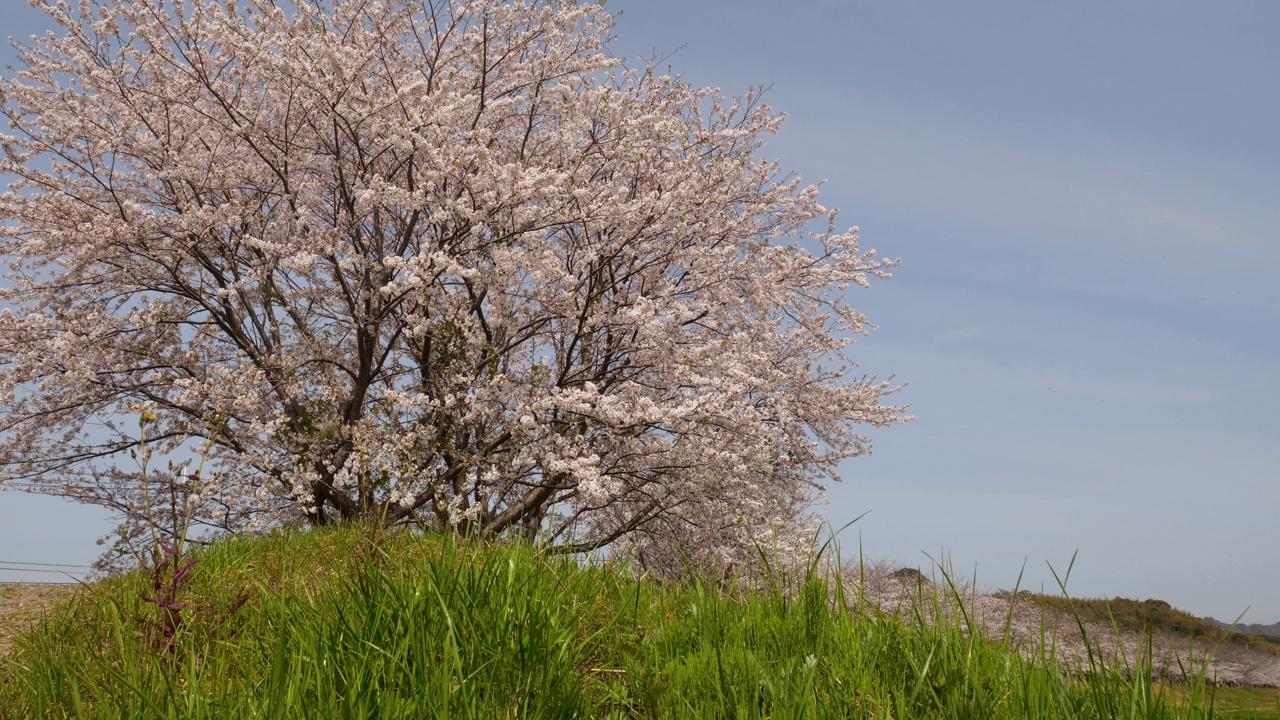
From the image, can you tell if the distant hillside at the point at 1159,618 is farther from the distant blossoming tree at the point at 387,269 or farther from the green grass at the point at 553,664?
the green grass at the point at 553,664

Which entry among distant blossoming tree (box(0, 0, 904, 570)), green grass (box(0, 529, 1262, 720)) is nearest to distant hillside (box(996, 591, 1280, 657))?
distant blossoming tree (box(0, 0, 904, 570))

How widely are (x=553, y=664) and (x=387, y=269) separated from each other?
1040 cm

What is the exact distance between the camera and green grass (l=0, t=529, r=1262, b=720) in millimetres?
3021

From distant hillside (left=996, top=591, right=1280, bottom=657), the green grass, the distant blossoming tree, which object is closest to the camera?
the green grass

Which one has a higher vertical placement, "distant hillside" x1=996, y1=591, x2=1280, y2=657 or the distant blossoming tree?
the distant blossoming tree

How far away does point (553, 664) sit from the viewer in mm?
3211

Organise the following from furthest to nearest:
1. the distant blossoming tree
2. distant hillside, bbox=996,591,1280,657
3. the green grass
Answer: distant hillside, bbox=996,591,1280,657, the distant blossoming tree, the green grass

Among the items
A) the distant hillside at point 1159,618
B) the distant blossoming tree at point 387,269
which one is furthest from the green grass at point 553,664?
the distant hillside at point 1159,618

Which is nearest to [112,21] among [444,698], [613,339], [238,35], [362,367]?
[238,35]

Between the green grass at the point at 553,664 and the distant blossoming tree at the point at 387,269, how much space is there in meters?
6.70

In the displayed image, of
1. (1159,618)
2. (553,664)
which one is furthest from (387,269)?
(1159,618)

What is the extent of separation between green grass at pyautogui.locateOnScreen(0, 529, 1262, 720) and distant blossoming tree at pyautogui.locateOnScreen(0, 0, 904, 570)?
6.70 m

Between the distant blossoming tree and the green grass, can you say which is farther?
the distant blossoming tree

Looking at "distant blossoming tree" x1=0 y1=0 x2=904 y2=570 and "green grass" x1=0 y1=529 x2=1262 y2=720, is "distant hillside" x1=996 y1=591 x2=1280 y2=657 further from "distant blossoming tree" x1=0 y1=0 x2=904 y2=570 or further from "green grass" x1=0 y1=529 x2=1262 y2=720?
"green grass" x1=0 y1=529 x2=1262 y2=720
